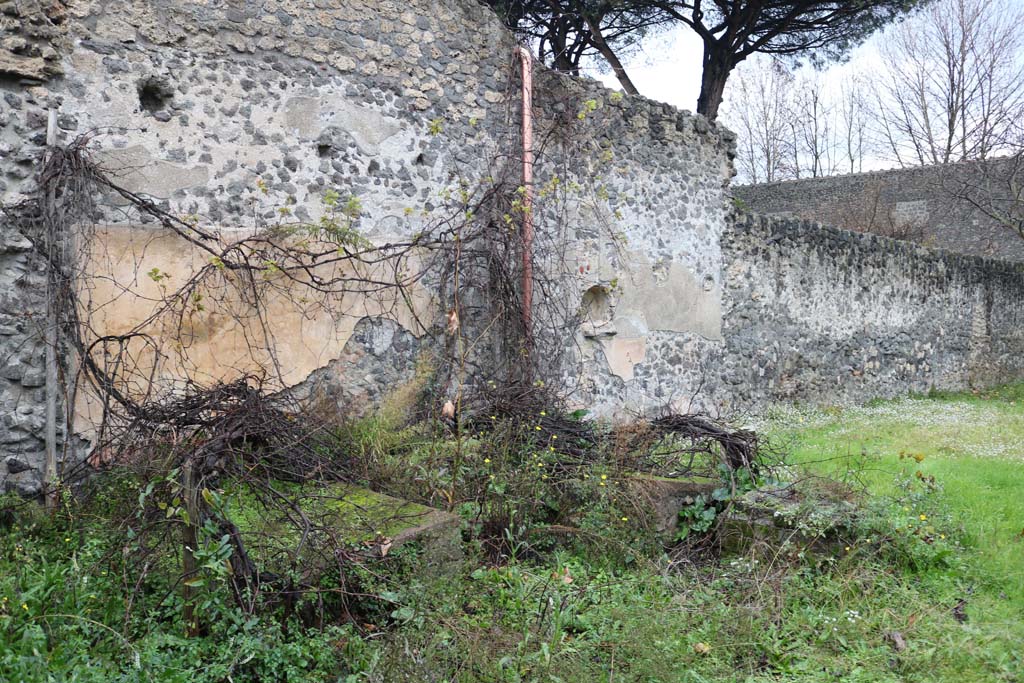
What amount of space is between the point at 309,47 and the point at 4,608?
13.5 ft

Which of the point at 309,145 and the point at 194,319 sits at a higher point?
the point at 309,145

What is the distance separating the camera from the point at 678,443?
6.13 m

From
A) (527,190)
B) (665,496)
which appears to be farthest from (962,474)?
(527,190)

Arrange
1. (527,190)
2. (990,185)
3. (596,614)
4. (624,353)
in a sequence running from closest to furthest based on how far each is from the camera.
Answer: (596,614)
(527,190)
(624,353)
(990,185)

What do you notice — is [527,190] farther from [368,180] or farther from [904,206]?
[904,206]

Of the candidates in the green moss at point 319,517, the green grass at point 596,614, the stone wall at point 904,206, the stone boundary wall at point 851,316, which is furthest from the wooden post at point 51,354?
the stone wall at point 904,206

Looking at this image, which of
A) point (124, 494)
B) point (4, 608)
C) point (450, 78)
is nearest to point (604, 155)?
point (450, 78)

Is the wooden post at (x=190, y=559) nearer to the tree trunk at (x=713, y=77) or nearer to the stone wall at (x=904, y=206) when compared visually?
the tree trunk at (x=713, y=77)

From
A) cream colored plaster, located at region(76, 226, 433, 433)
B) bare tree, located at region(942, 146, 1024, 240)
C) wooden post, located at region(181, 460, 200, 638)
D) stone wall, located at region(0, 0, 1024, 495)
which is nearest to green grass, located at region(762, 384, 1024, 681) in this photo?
stone wall, located at region(0, 0, 1024, 495)

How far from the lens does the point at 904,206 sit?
2272 centimetres

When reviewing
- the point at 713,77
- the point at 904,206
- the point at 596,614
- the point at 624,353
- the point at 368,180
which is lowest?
the point at 596,614

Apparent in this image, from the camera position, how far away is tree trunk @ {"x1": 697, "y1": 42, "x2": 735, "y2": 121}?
45.8 feet

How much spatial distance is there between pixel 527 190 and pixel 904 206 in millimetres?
19008

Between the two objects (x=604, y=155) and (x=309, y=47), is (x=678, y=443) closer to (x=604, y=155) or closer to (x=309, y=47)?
(x=604, y=155)
